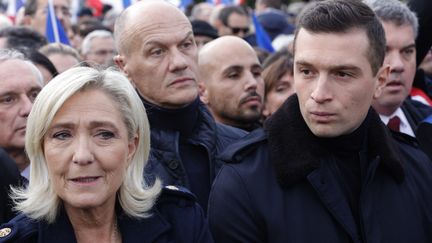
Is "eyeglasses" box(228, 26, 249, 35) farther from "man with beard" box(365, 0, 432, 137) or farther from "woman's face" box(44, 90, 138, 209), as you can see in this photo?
"woman's face" box(44, 90, 138, 209)

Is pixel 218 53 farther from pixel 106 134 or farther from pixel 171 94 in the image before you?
pixel 106 134

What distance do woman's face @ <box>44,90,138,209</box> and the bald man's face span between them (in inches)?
44.6

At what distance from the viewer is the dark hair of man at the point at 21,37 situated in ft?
23.7

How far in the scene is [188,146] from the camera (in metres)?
4.43

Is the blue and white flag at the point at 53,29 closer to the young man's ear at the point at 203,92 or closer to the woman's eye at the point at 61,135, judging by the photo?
the young man's ear at the point at 203,92

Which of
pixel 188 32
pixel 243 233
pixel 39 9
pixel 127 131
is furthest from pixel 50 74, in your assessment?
pixel 39 9

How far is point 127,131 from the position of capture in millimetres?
3477

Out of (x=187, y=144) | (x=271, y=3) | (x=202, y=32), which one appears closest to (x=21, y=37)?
(x=202, y=32)

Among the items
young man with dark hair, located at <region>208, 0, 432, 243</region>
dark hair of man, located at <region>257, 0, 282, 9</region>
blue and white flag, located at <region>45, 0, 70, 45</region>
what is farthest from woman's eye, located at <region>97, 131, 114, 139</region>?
dark hair of man, located at <region>257, 0, 282, 9</region>

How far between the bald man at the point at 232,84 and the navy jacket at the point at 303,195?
236 cm

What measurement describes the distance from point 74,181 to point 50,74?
2.88 meters

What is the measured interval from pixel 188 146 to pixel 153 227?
1064mm

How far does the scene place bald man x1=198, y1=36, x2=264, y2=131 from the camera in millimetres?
5895

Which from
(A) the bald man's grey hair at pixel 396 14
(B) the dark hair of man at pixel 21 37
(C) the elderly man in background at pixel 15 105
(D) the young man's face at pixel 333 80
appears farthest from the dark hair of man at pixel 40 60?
(D) the young man's face at pixel 333 80
